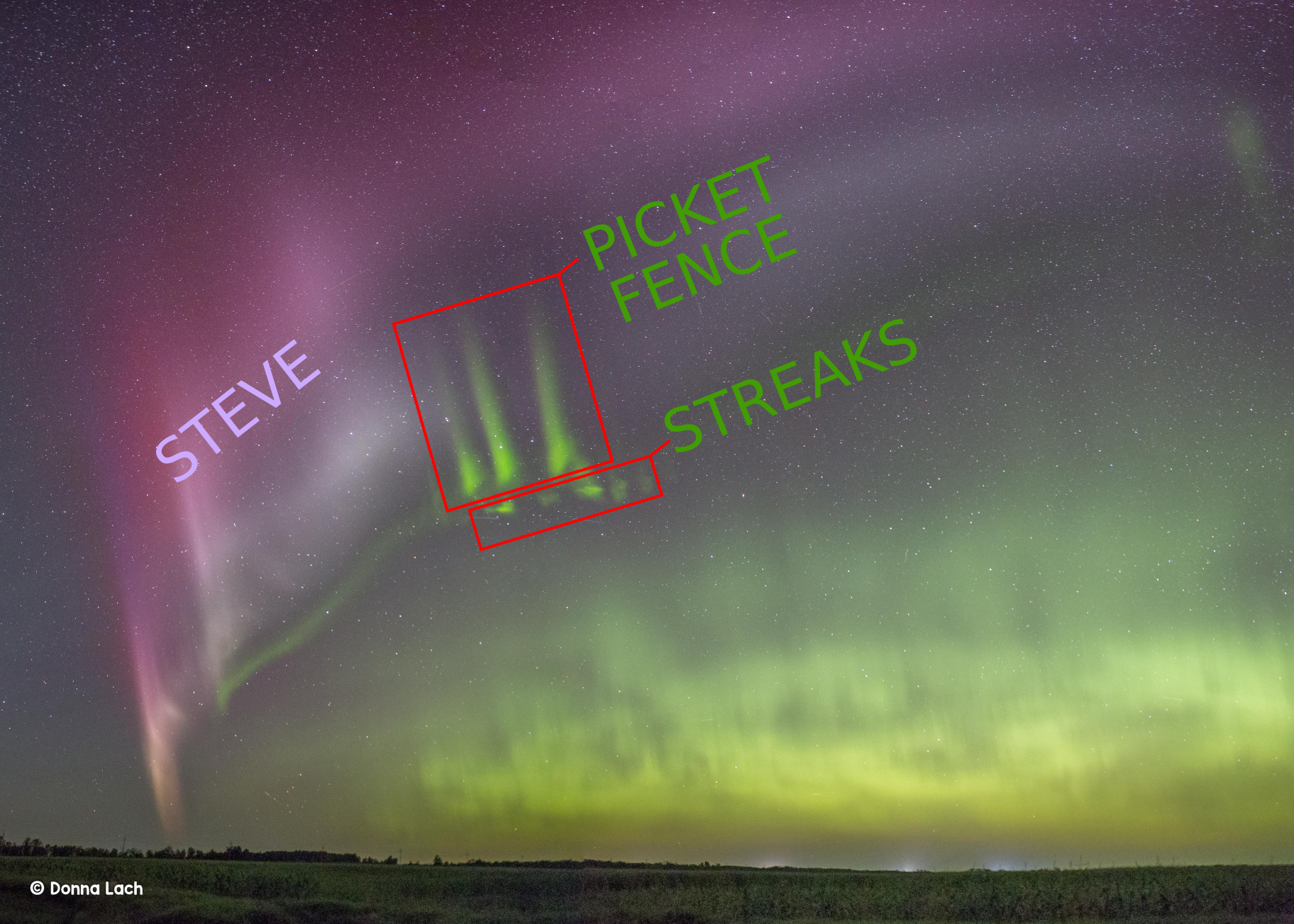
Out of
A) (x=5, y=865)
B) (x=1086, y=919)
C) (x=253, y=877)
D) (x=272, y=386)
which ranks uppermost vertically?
(x=272, y=386)

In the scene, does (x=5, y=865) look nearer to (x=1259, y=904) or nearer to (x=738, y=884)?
(x=738, y=884)

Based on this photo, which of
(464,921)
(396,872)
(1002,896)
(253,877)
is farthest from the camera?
(396,872)

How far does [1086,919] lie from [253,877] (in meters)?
17.2

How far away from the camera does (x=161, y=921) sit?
54.5 feet

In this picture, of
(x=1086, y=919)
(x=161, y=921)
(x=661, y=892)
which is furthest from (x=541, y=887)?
(x=1086, y=919)

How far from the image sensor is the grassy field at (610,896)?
18141mm

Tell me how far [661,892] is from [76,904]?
12152mm

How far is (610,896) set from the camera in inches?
929

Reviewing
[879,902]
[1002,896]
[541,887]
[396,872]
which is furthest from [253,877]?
[1002,896]

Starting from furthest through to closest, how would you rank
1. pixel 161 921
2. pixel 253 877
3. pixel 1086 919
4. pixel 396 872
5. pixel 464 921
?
pixel 396 872 → pixel 253 877 → pixel 1086 919 → pixel 464 921 → pixel 161 921

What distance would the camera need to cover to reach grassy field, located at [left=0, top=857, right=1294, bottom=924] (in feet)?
59.5

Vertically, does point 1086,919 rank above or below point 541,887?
below

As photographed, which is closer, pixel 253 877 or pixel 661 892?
pixel 253 877

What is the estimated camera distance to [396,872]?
25.7 metres
